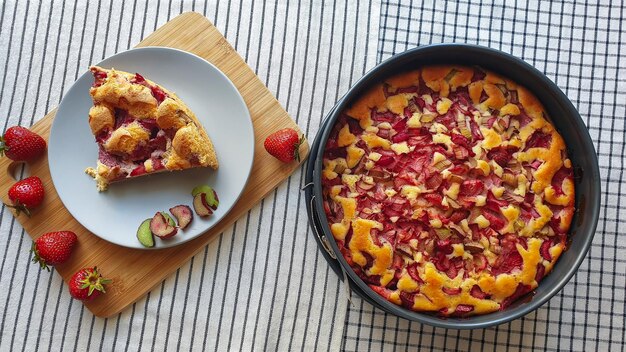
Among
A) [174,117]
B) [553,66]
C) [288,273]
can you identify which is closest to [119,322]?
[288,273]

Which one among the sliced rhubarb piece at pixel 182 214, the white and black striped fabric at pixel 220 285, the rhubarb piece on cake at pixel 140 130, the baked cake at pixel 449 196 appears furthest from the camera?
the white and black striped fabric at pixel 220 285

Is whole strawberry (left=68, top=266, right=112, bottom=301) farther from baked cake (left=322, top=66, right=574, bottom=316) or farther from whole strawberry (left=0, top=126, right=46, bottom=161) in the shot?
baked cake (left=322, top=66, right=574, bottom=316)

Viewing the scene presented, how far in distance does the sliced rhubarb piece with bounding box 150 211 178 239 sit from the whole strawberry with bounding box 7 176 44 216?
0.50 metres

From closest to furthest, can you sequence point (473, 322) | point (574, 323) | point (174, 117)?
point (473, 322), point (174, 117), point (574, 323)

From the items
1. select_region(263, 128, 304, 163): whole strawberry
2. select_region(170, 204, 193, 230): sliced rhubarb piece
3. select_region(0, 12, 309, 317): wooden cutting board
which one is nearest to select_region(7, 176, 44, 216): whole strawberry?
select_region(0, 12, 309, 317): wooden cutting board

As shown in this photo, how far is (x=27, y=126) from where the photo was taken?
2.63m

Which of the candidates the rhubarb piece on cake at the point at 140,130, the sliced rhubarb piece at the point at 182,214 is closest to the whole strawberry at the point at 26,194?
the rhubarb piece on cake at the point at 140,130

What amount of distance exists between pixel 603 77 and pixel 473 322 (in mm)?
1243

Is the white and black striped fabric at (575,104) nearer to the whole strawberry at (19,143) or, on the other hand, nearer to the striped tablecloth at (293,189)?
the striped tablecloth at (293,189)

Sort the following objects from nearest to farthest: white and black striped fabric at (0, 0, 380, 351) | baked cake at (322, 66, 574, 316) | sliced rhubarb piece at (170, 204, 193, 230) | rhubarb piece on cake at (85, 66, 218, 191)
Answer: baked cake at (322, 66, 574, 316), rhubarb piece on cake at (85, 66, 218, 191), sliced rhubarb piece at (170, 204, 193, 230), white and black striped fabric at (0, 0, 380, 351)

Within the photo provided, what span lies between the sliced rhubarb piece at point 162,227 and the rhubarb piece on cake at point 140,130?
7.6 inches

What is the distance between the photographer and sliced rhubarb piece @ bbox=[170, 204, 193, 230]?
2490 millimetres

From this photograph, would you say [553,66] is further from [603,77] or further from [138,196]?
[138,196]

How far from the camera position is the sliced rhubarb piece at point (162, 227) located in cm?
247
